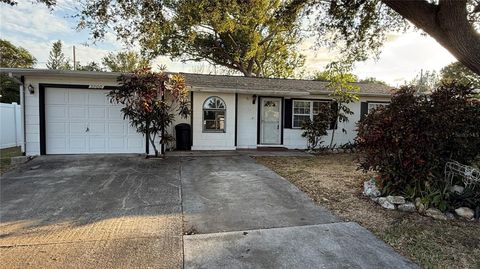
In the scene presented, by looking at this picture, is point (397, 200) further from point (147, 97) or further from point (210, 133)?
point (210, 133)

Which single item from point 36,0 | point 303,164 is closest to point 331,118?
point 303,164

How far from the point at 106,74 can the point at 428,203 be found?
29.5ft

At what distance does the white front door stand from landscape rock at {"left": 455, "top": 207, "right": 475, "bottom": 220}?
325 inches

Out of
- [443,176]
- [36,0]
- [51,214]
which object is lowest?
[51,214]

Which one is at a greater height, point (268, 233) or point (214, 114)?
point (214, 114)

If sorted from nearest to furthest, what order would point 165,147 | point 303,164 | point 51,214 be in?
point 51,214
point 303,164
point 165,147

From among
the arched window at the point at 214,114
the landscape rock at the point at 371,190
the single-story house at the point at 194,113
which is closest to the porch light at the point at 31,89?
the single-story house at the point at 194,113

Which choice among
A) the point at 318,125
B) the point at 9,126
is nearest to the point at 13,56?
the point at 9,126

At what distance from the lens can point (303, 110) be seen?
1289cm

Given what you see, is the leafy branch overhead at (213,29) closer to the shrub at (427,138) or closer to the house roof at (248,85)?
the house roof at (248,85)

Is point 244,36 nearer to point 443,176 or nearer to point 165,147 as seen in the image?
point 165,147

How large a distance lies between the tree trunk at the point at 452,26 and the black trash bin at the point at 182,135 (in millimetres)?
7897

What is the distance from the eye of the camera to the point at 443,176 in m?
5.29

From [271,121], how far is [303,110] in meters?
1.48
